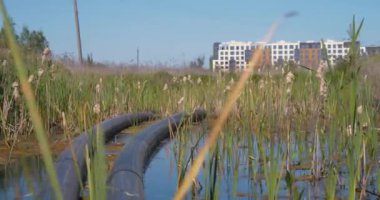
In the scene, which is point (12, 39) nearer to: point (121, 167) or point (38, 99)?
point (121, 167)

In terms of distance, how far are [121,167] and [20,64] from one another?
2580 mm

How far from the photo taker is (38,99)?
5.48 meters

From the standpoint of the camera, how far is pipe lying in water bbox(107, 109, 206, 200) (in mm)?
2251

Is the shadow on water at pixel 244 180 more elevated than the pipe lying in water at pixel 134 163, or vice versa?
the pipe lying in water at pixel 134 163

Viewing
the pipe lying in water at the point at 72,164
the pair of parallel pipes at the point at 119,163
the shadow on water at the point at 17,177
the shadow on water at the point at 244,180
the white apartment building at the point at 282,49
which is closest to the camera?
the pipe lying in water at the point at 72,164

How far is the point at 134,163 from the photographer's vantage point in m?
3.13

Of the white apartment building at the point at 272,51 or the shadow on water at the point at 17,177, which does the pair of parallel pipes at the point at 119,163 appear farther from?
the white apartment building at the point at 272,51

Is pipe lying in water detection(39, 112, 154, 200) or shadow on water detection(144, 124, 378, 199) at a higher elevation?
pipe lying in water detection(39, 112, 154, 200)

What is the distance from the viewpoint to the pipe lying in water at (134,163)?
2.25m

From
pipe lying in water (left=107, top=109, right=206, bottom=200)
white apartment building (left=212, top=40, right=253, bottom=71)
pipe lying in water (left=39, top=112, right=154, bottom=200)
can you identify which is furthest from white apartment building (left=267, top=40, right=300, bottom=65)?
pipe lying in water (left=39, top=112, right=154, bottom=200)

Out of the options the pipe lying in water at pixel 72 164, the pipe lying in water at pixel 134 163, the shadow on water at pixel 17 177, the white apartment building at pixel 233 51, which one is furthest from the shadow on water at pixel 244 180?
the shadow on water at pixel 17 177

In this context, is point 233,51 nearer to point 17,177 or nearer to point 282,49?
point 282,49

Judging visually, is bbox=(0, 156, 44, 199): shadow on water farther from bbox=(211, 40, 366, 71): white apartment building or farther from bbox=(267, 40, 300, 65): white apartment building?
bbox=(267, 40, 300, 65): white apartment building

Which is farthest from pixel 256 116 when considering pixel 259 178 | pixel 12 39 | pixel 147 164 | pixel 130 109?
pixel 12 39
